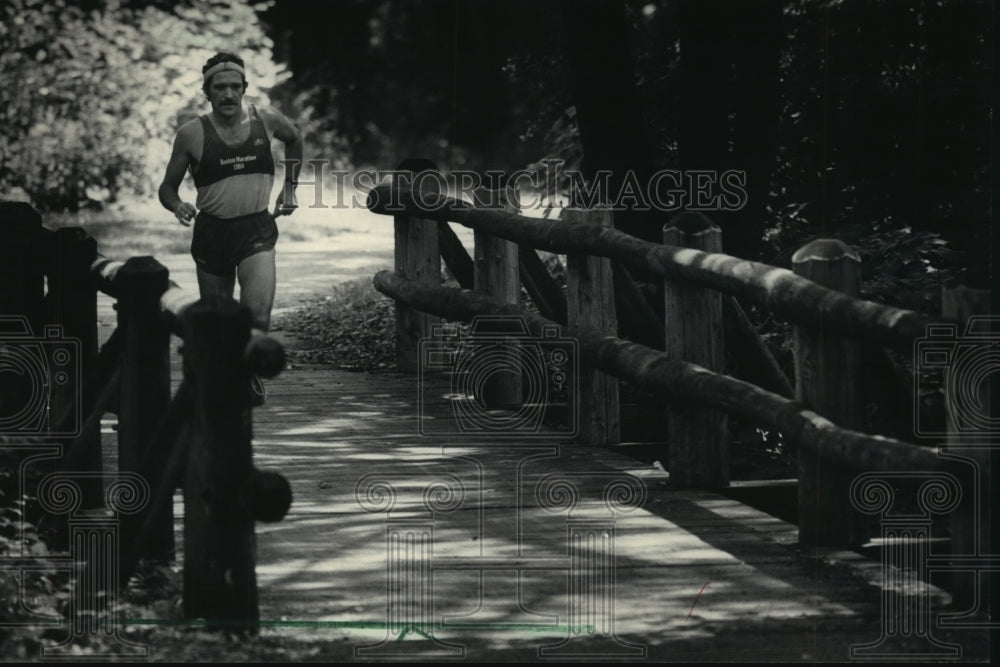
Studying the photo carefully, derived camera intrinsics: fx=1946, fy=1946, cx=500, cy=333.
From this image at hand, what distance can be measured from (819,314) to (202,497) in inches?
106

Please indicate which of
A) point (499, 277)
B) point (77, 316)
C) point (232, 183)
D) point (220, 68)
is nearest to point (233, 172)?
point (232, 183)

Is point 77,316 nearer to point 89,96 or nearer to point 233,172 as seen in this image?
point 233,172

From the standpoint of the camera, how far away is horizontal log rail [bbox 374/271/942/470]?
7379 mm

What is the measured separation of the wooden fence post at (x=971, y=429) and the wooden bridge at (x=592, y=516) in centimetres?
3

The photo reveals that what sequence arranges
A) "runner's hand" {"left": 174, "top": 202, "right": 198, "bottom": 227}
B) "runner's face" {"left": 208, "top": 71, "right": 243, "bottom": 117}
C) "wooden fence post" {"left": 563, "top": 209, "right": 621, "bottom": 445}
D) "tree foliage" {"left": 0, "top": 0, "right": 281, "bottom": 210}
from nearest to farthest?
"runner's hand" {"left": 174, "top": 202, "right": 198, "bottom": 227} → "runner's face" {"left": 208, "top": 71, "right": 243, "bottom": 117} → "wooden fence post" {"left": 563, "top": 209, "right": 621, "bottom": 445} → "tree foliage" {"left": 0, "top": 0, "right": 281, "bottom": 210}

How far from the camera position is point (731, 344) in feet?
32.8

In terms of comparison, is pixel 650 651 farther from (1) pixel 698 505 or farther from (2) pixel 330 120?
(2) pixel 330 120

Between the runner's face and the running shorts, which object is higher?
the runner's face

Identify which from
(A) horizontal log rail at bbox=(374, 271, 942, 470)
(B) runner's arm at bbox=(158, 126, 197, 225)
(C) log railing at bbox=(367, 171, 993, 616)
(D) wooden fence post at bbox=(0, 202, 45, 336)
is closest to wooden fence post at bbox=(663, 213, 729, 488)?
(C) log railing at bbox=(367, 171, 993, 616)

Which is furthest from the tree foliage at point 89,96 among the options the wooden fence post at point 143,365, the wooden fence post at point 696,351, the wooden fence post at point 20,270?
the wooden fence post at point 143,365

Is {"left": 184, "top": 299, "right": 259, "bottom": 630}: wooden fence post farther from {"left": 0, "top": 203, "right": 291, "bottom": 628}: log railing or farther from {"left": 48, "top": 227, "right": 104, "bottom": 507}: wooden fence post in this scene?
{"left": 48, "top": 227, "right": 104, "bottom": 507}: wooden fence post

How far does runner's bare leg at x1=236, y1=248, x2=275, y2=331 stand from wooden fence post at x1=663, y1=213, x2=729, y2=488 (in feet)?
7.72

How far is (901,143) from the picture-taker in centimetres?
1388

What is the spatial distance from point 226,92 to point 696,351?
2.87 metres
